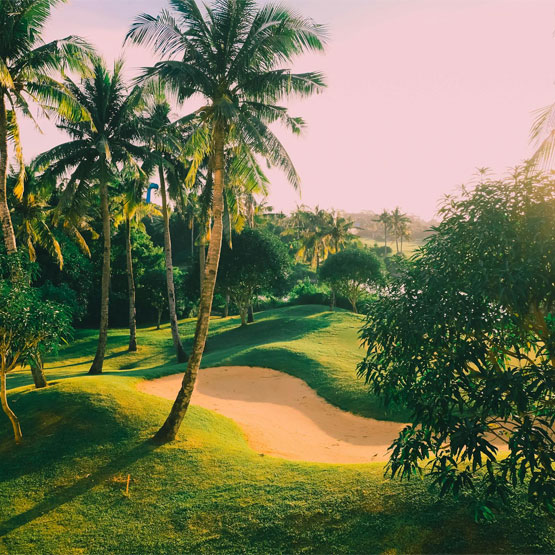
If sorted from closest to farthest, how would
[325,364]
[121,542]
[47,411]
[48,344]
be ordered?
1. [121,542]
2. [48,344]
3. [47,411]
4. [325,364]

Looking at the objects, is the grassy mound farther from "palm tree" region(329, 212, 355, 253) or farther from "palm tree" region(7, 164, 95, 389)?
"palm tree" region(329, 212, 355, 253)

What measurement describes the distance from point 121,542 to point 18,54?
53.9ft

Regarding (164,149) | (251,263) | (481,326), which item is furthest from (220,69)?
(251,263)

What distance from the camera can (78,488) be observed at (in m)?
11.4

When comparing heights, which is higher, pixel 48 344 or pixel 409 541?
pixel 48 344

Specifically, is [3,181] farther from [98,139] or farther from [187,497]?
[187,497]

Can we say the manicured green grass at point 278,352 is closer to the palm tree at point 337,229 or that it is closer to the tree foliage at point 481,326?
the tree foliage at point 481,326

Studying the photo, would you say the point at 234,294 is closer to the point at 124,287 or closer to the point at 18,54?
the point at 124,287

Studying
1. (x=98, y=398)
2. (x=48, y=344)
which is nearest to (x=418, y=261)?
(x=48, y=344)

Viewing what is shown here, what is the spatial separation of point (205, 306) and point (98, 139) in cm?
1383

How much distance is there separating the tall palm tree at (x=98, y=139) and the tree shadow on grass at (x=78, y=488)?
13.1 metres

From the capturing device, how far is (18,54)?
16.0m

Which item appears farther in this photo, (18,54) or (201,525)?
(18,54)

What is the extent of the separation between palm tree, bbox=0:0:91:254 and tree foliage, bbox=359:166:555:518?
14.1 metres
